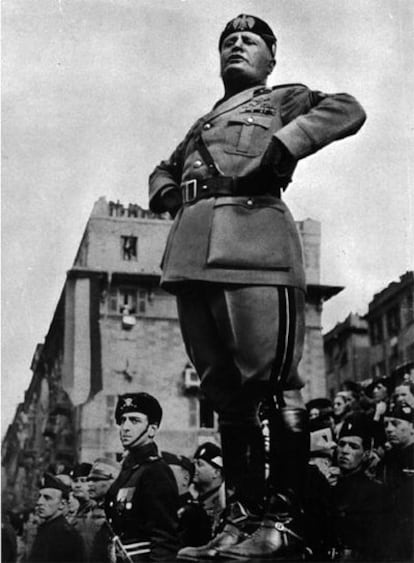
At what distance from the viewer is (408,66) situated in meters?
4.89

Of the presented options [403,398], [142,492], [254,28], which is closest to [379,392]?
[403,398]

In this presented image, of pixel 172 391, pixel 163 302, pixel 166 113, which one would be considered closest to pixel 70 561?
pixel 172 391

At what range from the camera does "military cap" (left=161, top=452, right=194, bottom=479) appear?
4430mm

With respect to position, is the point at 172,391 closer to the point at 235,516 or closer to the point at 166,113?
the point at 235,516

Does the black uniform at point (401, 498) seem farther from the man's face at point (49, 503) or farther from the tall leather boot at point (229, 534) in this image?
the man's face at point (49, 503)

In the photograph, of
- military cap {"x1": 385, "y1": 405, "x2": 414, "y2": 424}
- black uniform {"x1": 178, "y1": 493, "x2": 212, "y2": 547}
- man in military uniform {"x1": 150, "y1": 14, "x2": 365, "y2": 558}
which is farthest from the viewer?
military cap {"x1": 385, "y1": 405, "x2": 414, "y2": 424}

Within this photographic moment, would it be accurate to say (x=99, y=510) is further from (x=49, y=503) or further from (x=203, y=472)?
(x=203, y=472)

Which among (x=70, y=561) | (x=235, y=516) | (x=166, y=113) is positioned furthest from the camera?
(x=166, y=113)

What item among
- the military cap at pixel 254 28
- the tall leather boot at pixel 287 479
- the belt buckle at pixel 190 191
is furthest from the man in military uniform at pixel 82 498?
the military cap at pixel 254 28

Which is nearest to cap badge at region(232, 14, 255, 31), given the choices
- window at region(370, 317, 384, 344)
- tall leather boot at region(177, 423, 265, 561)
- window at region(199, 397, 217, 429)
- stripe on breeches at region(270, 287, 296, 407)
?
stripe on breeches at region(270, 287, 296, 407)

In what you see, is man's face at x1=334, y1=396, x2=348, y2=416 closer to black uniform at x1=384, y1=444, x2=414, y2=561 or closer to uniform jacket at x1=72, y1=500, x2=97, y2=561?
black uniform at x1=384, y1=444, x2=414, y2=561

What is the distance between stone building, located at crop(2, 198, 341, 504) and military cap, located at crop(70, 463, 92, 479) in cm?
4

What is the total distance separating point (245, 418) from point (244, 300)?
1.56ft

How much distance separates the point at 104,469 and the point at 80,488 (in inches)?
5.9
